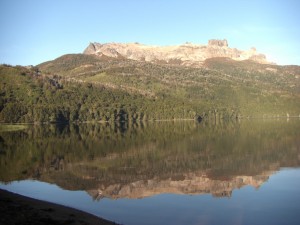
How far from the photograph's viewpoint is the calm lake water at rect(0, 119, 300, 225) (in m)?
36.5

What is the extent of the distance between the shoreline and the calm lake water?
319 centimetres

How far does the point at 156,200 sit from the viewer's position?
41.8 meters

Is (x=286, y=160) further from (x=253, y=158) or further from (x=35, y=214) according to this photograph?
(x=35, y=214)

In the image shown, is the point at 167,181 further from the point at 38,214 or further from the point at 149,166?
the point at 38,214

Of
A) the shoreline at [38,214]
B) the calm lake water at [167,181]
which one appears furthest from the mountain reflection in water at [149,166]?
the shoreline at [38,214]

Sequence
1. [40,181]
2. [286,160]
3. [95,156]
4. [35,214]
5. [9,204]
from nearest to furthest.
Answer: [35,214] < [9,204] < [40,181] < [286,160] < [95,156]

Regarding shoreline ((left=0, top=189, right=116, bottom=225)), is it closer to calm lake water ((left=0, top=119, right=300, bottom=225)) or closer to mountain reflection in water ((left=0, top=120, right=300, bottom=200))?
calm lake water ((left=0, top=119, right=300, bottom=225))

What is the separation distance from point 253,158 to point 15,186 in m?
40.0

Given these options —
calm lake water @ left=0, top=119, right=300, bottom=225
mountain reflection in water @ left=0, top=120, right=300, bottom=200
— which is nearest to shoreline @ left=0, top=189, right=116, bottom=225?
calm lake water @ left=0, top=119, right=300, bottom=225

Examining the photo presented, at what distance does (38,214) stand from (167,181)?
23.3m

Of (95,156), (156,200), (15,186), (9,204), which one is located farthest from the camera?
(95,156)

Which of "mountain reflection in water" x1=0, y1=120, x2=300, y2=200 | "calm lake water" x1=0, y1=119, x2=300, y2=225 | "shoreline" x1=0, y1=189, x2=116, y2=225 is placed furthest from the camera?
"mountain reflection in water" x1=0, y1=120, x2=300, y2=200

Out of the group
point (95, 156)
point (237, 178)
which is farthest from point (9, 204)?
point (95, 156)

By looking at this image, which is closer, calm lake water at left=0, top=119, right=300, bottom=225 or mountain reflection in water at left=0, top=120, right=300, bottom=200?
calm lake water at left=0, top=119, right=300, bottom=225
